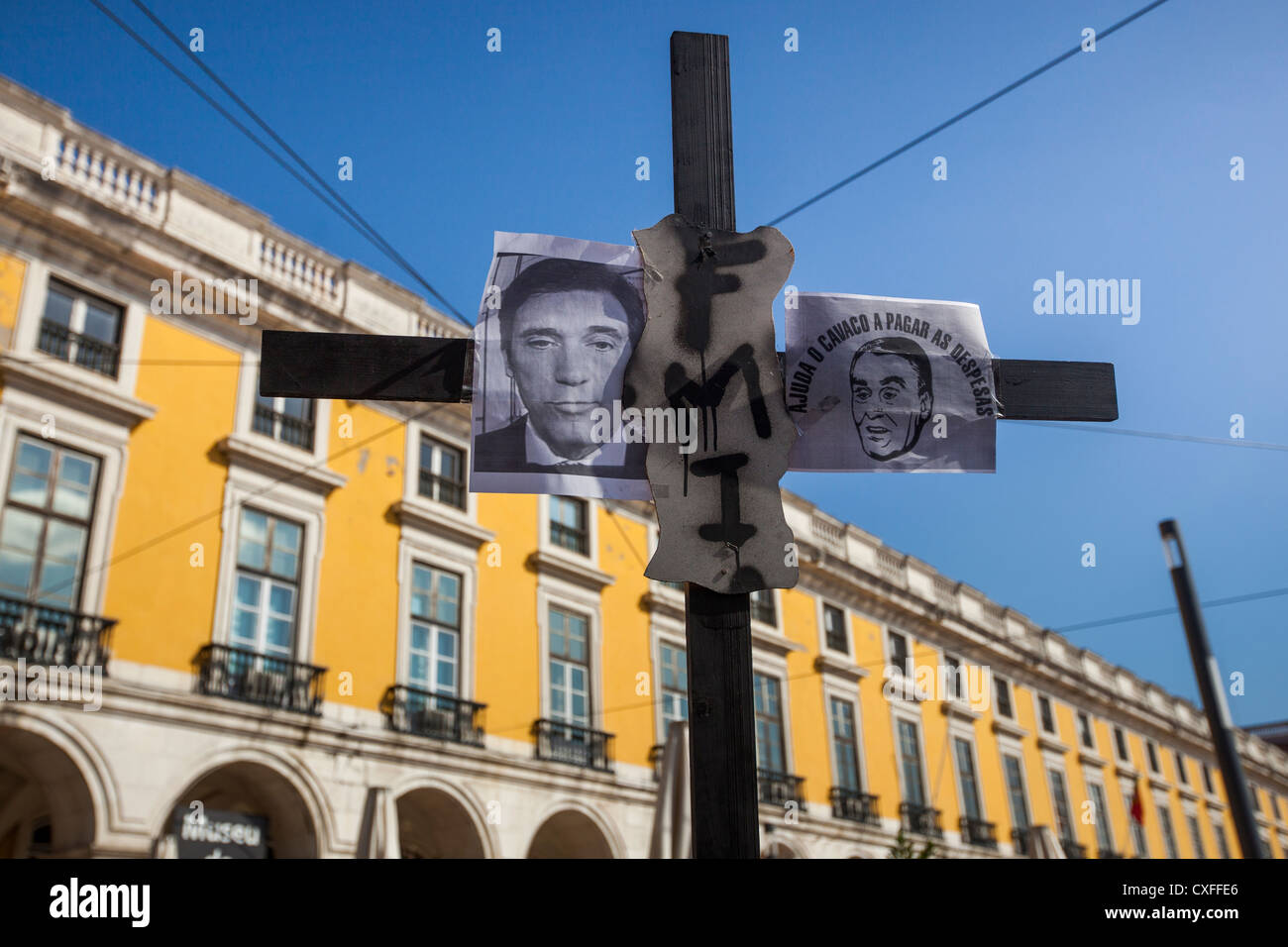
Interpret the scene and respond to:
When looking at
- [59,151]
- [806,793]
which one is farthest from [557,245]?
[806,793]

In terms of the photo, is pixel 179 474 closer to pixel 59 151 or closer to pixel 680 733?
pixel 59 151

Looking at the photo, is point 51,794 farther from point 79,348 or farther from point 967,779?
point 967,779

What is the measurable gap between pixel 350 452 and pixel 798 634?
1131 cm

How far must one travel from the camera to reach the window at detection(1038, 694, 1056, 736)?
3133cm

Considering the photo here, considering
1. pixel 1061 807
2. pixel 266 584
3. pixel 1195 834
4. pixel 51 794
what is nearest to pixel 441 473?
pixel 266 584

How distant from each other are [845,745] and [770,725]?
2.72 m

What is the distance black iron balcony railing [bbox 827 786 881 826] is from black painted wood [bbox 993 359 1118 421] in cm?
2072

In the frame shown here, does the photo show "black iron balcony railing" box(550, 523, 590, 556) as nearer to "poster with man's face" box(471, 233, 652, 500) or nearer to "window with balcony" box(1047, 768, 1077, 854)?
"poster with man's face" box(471, 233, 652, 500)

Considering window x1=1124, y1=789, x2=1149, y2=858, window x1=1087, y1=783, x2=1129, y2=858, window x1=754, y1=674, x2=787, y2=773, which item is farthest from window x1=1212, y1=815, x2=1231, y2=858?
window x1=754, y1=674, x2=787, y2=773

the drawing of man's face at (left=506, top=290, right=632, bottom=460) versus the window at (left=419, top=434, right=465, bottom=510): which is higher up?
the window at (left=419, top=434, right=465, bottom=510)

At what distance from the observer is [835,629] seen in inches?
982

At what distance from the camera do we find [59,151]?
44.1ft
